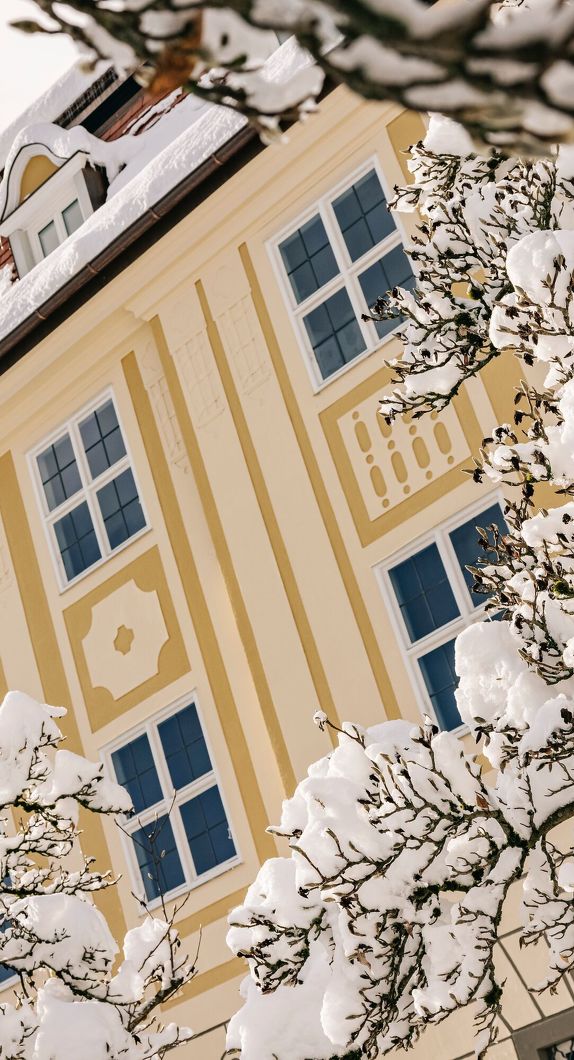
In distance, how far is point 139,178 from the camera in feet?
46.8

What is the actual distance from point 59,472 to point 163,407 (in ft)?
5.90

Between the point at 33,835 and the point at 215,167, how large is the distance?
6463 millimetres

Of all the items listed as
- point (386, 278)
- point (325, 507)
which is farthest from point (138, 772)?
point (386, 278)

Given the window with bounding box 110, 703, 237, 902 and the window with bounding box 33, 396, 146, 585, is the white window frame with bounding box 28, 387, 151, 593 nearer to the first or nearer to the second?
the window with bounding box 33, 396, 146, 585

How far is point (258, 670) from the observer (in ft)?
40.7

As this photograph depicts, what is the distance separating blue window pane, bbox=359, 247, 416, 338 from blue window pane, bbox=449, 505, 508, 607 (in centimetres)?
187

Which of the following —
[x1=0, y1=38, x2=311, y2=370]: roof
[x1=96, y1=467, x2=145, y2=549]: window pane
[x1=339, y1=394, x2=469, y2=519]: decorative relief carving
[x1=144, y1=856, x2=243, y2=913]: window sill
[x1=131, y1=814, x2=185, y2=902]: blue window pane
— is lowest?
[x1=144, y1=856, x2=243, y2=913]: window sill

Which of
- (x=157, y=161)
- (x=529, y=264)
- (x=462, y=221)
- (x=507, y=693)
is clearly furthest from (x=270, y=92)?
(x=157, y=161)

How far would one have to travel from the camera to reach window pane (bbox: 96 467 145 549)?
14.1m

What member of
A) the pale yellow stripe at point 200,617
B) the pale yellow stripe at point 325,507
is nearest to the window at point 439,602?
the pale yellow stripe at point 325,507

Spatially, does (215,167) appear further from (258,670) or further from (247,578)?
(258,670)

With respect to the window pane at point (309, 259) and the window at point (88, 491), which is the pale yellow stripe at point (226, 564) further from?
the window pane at point (309, 259)

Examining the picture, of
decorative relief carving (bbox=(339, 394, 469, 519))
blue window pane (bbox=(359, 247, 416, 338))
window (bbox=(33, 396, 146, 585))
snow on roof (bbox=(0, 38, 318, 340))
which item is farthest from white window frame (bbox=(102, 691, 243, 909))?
snow on roof (bbox=(0, 38, 318, 340))

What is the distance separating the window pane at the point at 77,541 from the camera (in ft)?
47.6
